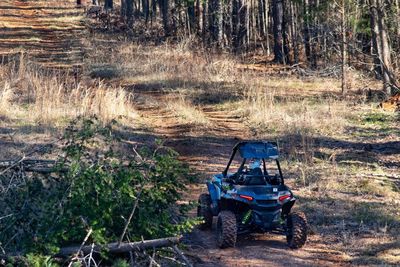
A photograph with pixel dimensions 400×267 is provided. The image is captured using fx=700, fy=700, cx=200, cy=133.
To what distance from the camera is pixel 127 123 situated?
15023mm

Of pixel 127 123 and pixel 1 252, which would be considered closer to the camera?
pixel 1 252

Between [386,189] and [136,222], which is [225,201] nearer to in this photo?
[136,222]

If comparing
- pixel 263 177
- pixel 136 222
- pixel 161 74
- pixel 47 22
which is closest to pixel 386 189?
pixel 263 177

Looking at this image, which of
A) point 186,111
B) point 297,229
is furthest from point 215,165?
point 186,111

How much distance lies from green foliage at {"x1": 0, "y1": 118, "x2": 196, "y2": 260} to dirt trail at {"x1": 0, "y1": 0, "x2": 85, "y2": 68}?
15489mm

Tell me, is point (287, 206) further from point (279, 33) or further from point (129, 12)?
point (129, 12)

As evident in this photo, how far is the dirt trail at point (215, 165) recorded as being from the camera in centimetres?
747

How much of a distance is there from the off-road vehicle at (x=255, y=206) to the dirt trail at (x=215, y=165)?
0.19 metres

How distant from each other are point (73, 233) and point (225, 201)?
7.42ft

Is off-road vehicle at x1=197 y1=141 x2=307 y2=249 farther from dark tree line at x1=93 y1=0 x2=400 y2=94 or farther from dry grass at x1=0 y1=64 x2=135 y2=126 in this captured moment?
dark tree line at x1=93 y1=0 x2=400 y2=94

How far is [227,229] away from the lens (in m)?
7.53

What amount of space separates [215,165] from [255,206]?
442 cm

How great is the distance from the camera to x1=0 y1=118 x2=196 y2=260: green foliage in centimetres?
604

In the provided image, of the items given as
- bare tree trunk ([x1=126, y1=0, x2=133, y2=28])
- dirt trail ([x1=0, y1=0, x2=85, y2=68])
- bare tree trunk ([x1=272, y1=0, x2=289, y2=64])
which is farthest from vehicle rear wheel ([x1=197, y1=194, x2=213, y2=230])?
bare tree trunk ([x1=126, y1=0, x2=133, y2=28])
